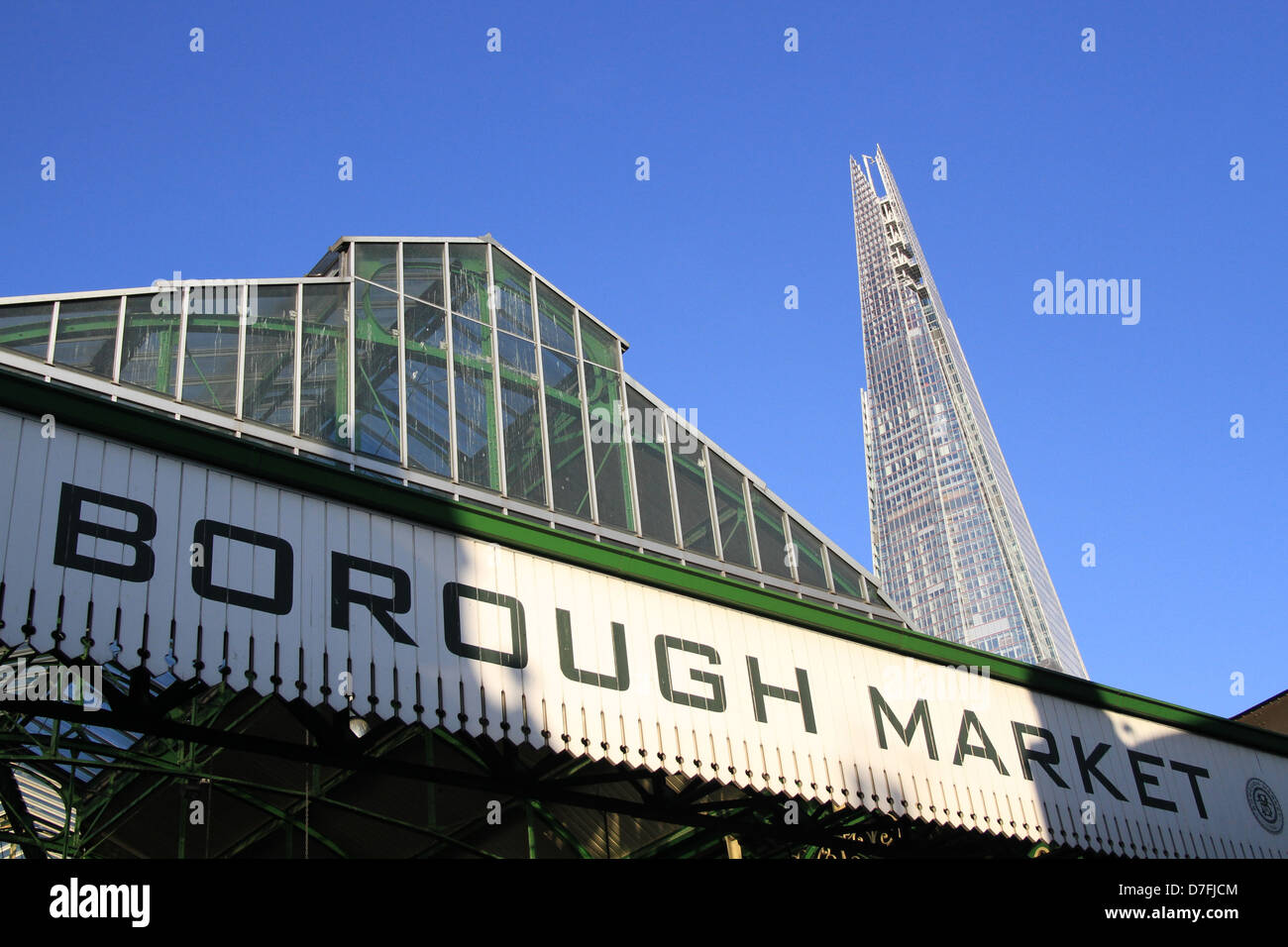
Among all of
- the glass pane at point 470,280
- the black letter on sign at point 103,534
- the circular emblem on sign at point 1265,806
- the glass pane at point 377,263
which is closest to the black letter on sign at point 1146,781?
the circular emblem on sign at point 1265,806

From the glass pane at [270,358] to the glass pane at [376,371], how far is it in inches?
37.8

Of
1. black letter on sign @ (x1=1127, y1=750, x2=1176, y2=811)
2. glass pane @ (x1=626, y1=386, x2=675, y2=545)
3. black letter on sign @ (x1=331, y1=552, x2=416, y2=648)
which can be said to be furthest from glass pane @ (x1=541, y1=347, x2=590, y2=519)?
black letter on sign @ (x1=331, y1=552, x2=416, y2=648)

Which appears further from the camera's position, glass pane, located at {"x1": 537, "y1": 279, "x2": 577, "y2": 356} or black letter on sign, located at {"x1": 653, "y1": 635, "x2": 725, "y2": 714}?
glass pane, located at {"x1": 537, "y1": 279, "x2": 577, "y2": 356}

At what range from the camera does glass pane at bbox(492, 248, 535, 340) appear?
2120 cm

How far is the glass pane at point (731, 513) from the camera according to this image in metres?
20.8

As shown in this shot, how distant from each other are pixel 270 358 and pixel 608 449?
5.57m

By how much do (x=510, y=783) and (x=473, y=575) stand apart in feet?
6.01

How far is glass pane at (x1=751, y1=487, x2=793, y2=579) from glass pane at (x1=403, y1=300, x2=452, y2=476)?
5.81m

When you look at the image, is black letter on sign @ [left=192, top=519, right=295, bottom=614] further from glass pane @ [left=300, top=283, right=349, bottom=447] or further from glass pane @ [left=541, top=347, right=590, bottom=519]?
glass pane @ [left=541, top=347, right=590, bottom=519]
